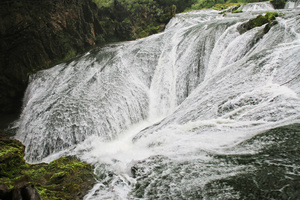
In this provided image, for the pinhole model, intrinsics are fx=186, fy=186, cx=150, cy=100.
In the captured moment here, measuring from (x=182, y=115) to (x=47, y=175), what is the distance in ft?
13.9

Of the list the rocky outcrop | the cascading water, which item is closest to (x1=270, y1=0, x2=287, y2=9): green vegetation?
the cascading water

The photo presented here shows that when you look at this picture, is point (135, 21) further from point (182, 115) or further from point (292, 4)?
point (182, 115)

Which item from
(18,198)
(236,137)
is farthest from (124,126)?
(18,198)

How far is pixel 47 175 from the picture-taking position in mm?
4148

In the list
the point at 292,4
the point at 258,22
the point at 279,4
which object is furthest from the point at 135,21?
the point at 292,4

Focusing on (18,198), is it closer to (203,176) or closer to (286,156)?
(203,176)

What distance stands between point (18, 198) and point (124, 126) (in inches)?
229

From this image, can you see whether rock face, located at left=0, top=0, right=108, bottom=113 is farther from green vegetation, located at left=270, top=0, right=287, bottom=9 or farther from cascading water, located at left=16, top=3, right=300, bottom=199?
green vegetation, located at left=270, top=0, right=287, bottom=9

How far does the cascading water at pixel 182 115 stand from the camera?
3.25m

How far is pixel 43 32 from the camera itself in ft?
44.6

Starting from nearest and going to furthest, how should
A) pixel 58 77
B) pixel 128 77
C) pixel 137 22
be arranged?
pixel 128 77, pixel 58 77, pixel 137 22

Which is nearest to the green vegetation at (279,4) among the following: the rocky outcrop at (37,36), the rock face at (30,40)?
the rocky outcrop at (37,36)

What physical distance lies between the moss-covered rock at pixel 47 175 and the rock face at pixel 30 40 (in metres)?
9.14

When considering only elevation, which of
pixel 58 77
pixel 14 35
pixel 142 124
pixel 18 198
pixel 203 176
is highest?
pixel 14 35
